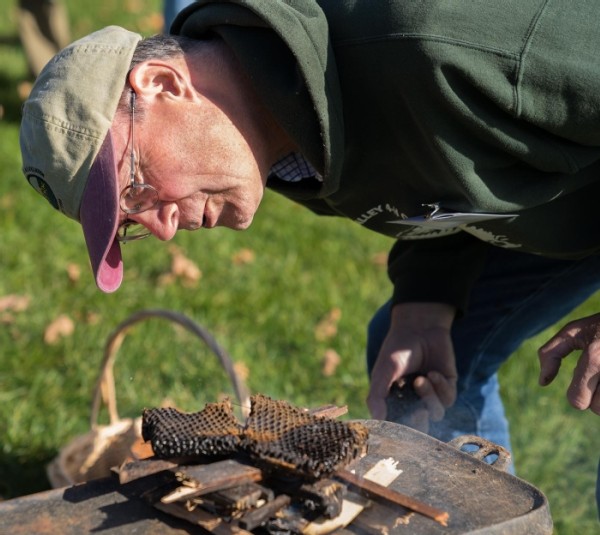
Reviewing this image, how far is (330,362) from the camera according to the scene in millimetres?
3709

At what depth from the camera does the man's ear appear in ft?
6.55

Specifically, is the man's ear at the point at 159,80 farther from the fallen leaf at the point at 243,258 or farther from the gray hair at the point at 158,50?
the fallen leaf at the point at 243,258

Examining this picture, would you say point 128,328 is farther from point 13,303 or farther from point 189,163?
point 13,303

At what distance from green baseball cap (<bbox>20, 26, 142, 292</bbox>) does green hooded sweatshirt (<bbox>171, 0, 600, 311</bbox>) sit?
0.80ft

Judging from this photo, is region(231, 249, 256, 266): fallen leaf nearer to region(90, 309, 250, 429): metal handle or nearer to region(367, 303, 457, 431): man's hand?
region(90, 309, 250, 429): metal handle

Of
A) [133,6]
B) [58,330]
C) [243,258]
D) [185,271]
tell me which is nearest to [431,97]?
[58,330]

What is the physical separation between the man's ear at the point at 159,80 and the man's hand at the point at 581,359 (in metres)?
1.02

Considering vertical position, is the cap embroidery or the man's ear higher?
the man's ear

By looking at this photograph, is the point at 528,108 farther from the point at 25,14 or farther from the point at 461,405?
the point at 25,14

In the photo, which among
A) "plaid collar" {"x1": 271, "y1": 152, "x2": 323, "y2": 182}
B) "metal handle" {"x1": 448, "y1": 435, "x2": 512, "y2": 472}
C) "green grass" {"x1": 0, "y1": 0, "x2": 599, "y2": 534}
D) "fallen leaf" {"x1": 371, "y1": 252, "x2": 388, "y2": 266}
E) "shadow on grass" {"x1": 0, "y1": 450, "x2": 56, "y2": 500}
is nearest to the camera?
"metal handle" {"x1": 448, "y1": 435, "x2": 512, "y2": 472}

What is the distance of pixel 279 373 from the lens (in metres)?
3.62

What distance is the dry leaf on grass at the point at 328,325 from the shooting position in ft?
12.8

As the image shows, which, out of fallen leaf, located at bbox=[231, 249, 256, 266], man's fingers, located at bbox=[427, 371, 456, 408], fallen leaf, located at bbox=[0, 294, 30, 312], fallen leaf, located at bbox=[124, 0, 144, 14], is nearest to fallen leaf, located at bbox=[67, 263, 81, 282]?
fallen leaf, located at bbox=[0, 294, 30, 312]

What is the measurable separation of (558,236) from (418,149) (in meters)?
0.56
